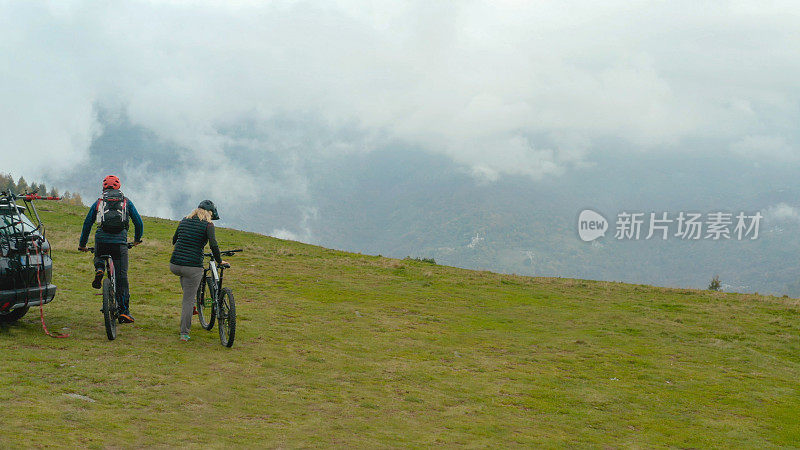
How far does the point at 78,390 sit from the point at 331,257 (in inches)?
987

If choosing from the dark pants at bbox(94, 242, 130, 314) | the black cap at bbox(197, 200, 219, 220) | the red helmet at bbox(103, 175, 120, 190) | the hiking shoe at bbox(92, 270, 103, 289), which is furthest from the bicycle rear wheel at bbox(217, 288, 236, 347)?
the red helmet at bbox(103, 175, 120, 190)

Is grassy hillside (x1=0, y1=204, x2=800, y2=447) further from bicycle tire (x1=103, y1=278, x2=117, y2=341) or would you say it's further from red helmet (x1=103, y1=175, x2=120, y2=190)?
red helmet (x1=103, y1=175, x2=120, y2=190)

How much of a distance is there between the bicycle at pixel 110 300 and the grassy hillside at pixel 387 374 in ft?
1.29

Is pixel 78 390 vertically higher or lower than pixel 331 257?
lower

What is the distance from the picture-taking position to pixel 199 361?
1106 cm

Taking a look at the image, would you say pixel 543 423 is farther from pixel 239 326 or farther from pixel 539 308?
pixel 539 308

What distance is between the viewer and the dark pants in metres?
12.3

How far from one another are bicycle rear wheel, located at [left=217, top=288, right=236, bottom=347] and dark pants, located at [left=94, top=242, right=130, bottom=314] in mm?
2158

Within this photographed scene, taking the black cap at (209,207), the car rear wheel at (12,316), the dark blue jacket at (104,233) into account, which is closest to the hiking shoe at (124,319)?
the dark blue jacket at (104,233)

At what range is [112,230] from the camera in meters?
12.3

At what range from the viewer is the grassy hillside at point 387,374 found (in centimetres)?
818

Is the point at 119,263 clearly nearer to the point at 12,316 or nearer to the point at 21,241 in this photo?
the point at 21,241

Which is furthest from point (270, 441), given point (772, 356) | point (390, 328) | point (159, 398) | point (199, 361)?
point (772, 356)

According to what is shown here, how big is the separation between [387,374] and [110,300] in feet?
19.3
